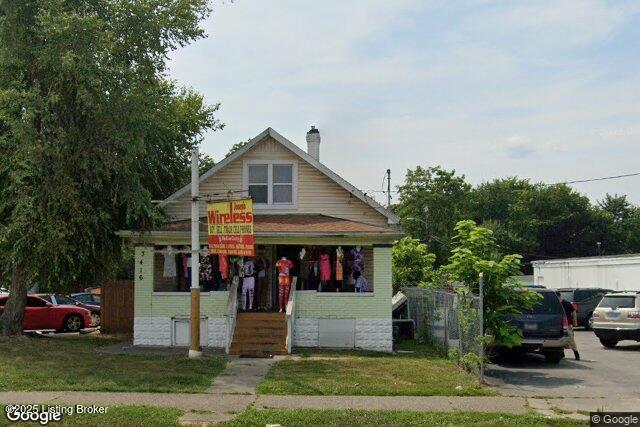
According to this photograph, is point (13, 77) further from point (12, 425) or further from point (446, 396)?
point (446, 396)

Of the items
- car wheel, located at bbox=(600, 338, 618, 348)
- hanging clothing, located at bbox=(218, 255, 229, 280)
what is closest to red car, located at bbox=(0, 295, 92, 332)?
hanging clothing, located at bbox=(218, 255, 229, 280)

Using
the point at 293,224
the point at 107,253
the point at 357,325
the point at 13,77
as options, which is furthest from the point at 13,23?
the point at 357,325

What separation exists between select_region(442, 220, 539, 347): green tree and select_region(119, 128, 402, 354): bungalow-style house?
3475 mm

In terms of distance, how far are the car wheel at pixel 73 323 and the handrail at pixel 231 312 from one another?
29.6 ft

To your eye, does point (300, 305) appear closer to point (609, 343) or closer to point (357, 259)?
point (357, 259)

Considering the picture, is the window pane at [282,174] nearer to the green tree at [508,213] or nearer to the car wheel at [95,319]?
the car wheel at [95,319]

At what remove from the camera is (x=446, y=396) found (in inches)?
487

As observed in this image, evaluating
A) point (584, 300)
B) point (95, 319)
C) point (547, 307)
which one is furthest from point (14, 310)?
point (584, 300)

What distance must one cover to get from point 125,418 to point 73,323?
16903mm

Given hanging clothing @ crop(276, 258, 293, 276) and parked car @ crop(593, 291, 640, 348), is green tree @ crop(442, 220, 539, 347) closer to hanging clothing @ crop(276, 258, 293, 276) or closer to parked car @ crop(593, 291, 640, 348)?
hanging clothing @ crop(276, 258, 293, 276)

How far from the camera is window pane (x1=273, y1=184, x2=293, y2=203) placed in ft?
73.3

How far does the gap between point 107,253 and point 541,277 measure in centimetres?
3103

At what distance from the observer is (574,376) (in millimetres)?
15664

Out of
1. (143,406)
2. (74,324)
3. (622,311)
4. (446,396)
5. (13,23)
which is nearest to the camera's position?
(143,406)
